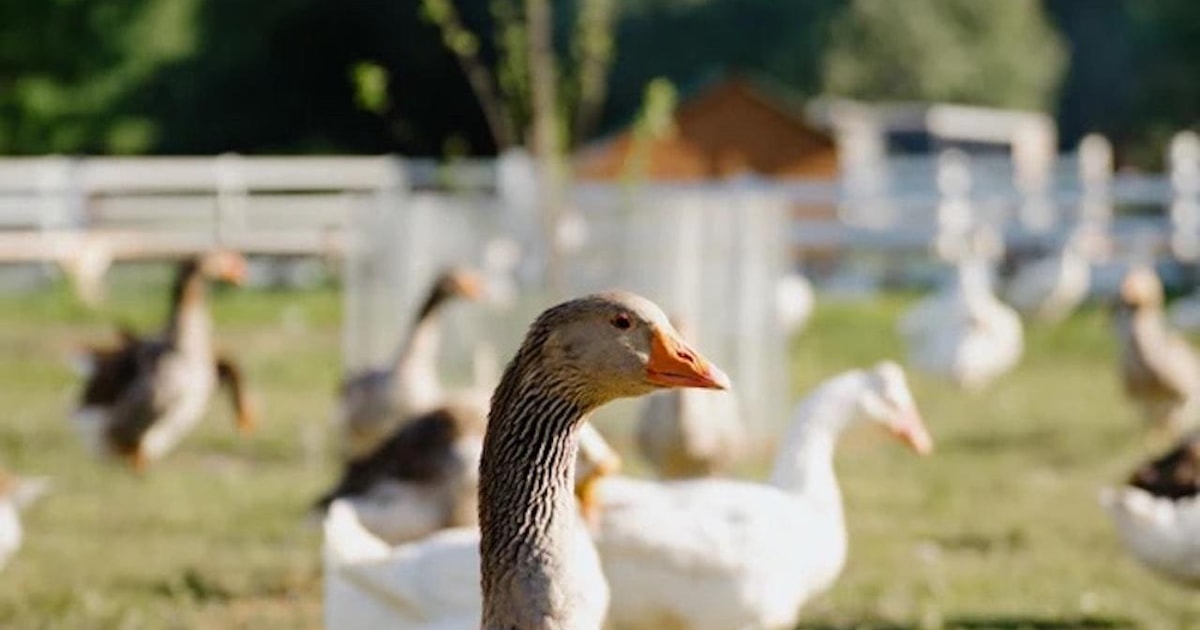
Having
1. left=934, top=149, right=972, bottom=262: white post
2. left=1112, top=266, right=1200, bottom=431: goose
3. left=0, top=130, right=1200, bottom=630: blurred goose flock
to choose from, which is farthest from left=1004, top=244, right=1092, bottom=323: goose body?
left=1112, top=266, right=1200, bottom=431: goose

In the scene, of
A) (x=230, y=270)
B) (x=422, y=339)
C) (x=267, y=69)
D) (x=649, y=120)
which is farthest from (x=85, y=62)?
(x=422, y=339)

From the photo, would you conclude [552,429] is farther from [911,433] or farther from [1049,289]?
[1049,289]

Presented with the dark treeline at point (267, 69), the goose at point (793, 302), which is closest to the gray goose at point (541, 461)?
the goose at point (793, 302)

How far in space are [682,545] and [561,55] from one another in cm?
3586

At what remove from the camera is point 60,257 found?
76.5 ft

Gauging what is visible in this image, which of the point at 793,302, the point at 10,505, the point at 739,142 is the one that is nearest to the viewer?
the point at 10,505

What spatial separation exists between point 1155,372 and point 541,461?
10.2 meters

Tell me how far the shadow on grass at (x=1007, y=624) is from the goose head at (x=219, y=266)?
5.45 metres

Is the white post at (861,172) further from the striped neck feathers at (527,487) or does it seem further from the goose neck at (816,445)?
the striped neck feathers at (527,487)

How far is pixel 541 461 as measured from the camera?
427 cm

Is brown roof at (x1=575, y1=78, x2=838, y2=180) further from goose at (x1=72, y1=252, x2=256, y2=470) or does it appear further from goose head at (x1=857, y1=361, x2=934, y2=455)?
goose head at (x1=857, y1=361, x2=934, y2=455)

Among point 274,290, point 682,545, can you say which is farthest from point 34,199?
point 682,545

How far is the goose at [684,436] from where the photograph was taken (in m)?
10.2

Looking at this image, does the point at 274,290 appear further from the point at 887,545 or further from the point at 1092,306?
the point at 887,545
